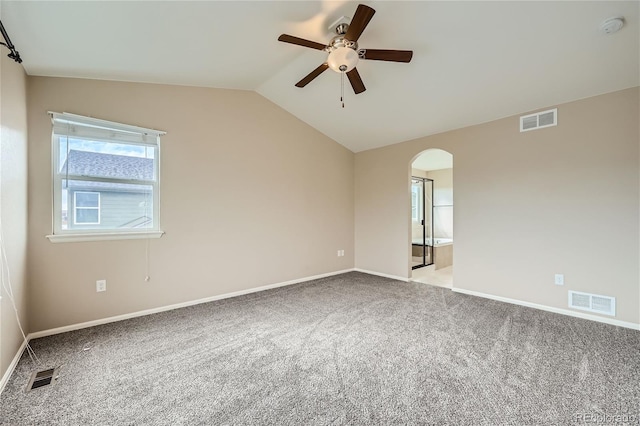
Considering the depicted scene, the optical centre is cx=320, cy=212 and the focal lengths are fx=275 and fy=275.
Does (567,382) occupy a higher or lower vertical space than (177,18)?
lower

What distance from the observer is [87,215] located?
289 cm

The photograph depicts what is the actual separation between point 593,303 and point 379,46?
358cm

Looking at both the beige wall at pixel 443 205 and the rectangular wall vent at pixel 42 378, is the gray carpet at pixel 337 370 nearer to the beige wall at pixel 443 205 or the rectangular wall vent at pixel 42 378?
the rectangular wall vent at pixel 42 378

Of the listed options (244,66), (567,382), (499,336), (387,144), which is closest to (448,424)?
(567,382)

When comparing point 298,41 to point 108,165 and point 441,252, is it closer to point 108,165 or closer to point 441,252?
point 108,165

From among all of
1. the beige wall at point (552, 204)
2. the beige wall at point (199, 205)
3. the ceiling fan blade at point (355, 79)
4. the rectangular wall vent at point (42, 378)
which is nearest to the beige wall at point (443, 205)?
the beige wall at point (552, 204)

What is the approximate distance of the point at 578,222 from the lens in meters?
3.09

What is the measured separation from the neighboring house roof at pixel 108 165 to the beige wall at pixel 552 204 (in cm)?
390

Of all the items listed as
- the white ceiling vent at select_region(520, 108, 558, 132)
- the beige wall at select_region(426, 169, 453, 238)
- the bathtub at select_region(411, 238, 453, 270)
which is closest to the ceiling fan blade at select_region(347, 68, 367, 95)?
the white ceiling vent at select_region(520, 108, 558, 132)

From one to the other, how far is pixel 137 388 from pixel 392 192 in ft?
13.8

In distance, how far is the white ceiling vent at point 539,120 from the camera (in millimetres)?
3223

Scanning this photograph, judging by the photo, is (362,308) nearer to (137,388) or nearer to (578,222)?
(137,388)

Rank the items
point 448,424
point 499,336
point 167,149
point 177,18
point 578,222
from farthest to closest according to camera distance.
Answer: point 167,149, point 578,222, point 499,336, point 177,18, point 448,424

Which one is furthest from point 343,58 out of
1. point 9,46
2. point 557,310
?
point 557,310
